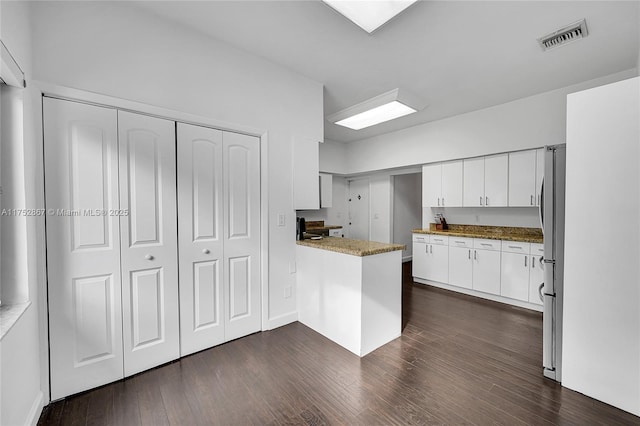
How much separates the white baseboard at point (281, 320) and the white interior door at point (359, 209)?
3632 millimetres

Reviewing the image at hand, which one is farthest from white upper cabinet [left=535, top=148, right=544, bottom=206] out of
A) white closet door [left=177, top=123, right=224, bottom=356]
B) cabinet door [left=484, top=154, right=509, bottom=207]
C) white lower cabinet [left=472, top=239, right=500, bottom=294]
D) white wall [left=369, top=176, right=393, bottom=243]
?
white closet door [left=177, top=123, right=224, bottom=356]

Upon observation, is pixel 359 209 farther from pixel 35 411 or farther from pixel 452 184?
pixel 35 411

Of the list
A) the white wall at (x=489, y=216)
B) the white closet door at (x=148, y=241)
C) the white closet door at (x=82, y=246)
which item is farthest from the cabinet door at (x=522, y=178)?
the white closet door at (x=82, y=246)

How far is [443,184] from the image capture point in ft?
15.0

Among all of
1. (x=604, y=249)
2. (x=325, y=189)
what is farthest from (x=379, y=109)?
(x=604, y=249)

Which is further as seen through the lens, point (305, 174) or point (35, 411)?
Result: point (305, 174)

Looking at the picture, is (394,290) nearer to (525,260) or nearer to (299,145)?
(299,145)

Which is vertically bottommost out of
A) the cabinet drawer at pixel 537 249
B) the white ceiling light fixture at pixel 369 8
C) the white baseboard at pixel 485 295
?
the white baseboard at pixel 485 295

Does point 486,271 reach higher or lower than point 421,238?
lower

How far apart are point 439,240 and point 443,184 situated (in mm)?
978

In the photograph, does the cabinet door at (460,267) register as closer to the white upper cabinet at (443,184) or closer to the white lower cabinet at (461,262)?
the white lower cabinet at (461,262)

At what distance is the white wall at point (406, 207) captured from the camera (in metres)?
6.05

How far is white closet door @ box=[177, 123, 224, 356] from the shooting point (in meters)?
2.30

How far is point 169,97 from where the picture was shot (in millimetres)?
2201
